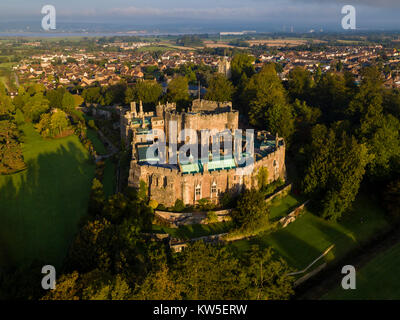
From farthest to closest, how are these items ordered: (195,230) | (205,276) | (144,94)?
(144,94) → (195,230) → (205,276)

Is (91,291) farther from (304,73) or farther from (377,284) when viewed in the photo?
(304,73)

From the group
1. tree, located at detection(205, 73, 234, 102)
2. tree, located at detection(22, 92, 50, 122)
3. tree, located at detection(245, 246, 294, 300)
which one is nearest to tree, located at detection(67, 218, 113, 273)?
tree, located at detection(245, 246, 294, 300)

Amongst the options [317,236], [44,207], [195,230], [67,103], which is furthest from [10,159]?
[317,236]

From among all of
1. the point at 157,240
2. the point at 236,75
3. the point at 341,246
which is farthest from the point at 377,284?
the point at 236,75

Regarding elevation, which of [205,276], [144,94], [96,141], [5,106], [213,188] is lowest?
[205,276]

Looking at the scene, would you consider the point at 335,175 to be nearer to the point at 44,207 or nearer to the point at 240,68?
the point at 44,207

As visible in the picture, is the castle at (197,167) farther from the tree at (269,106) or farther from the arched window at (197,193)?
the tree at (269,106)
